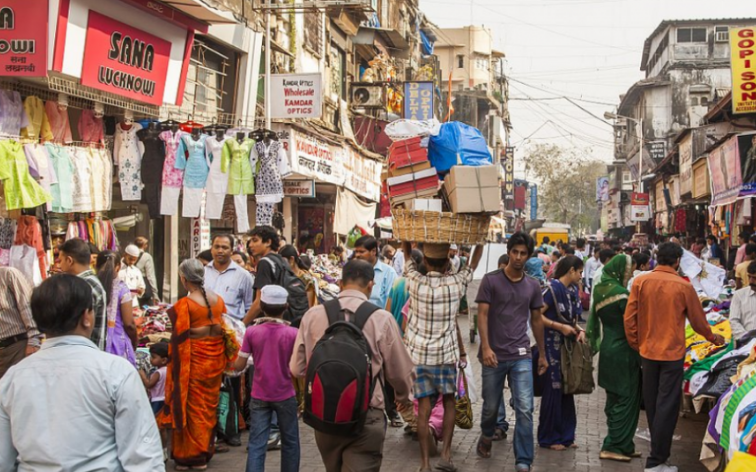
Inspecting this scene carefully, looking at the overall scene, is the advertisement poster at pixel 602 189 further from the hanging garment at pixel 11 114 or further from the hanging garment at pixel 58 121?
the hanging garment at pixel 11 114

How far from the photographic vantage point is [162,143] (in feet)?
39.3

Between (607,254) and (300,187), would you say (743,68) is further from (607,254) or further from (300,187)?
(300,187)

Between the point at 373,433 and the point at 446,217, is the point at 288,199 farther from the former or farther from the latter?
the point at 373,433

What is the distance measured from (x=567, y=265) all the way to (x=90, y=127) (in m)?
6.50

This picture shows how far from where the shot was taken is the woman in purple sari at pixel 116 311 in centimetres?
725

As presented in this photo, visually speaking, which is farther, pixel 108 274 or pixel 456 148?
pixel 456 148

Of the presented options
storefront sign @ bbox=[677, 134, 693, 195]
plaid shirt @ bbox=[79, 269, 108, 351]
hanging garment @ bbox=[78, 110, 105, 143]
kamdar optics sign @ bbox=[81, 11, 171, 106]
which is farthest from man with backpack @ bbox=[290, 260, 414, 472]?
storefront sign @ bbox=[677, 134, 693, 195]

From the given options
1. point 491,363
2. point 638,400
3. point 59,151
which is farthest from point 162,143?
point 638,400

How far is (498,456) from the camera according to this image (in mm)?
8234

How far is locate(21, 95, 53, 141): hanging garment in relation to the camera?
33.4 feet

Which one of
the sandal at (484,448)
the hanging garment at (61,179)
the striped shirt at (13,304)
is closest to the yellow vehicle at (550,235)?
the hanging garment at (61,179)

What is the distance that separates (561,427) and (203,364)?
3.50m

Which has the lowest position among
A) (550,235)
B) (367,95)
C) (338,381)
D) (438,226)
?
(338,381)

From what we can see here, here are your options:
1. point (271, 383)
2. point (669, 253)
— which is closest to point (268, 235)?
point (271, 383)
